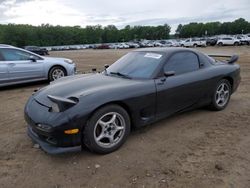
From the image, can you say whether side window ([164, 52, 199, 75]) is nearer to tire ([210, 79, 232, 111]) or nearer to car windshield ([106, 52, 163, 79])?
car windshield ([106, 52, 163, 79])

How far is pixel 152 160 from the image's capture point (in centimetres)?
354

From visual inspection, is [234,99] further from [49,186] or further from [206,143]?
[49,186]

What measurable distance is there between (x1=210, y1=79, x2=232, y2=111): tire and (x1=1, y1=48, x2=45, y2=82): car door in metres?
5.66

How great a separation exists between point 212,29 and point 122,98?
Result: 132 meters

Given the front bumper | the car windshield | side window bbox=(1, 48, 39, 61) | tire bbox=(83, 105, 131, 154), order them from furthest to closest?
side window bbox=(1, 48, 39, 61) < the car windshield < tire bbox=(83, 105, 131, 154) < the front bumper

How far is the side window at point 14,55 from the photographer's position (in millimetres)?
8287

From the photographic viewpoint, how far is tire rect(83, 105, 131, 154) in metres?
3.50

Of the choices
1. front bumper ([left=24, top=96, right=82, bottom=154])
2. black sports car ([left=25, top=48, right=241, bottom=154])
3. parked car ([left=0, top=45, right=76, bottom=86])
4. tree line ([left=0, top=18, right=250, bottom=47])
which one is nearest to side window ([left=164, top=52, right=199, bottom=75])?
black sports car ([left=25, top=48, right=241, bottom=154])

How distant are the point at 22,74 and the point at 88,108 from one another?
225 inches

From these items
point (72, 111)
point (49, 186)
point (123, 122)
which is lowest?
point (49, 186)

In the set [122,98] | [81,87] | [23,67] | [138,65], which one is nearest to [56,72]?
[23,67]

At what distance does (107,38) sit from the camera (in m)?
136

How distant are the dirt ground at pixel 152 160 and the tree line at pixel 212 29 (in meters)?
119

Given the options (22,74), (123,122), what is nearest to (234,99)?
(123,122)
